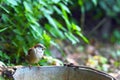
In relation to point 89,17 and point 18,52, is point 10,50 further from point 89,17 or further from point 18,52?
point 89,17

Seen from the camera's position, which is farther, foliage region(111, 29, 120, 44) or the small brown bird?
foliage region(111, 29, 120, 44)

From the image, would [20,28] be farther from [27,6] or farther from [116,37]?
[116,37]

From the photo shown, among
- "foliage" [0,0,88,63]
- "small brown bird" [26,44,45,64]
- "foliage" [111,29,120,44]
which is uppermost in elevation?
"foliage" [111,29,120,44]

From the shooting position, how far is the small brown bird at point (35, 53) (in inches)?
123

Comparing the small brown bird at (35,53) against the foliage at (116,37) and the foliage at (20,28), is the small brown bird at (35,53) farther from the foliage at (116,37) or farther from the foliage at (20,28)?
the foliage at (116,37)

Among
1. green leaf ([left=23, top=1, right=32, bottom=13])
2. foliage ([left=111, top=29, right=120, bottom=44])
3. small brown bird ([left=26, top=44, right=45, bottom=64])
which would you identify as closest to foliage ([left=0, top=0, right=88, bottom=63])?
green leaf ([left=23, top=1, right=32, bottom=13])

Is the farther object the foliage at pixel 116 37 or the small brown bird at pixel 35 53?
the foliage at pixel 116 37

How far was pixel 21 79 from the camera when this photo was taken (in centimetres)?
272

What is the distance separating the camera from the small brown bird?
10.3 feet

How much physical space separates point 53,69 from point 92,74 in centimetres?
26

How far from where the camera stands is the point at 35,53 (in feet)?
10.3

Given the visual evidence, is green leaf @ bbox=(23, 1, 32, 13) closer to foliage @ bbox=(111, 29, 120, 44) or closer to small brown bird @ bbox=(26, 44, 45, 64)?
small brown bird @ bbox=(26, 44, 45, 64)

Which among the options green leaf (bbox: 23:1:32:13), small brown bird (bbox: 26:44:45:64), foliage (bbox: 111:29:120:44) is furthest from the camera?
foliage (bbox: 111:29:120:44)

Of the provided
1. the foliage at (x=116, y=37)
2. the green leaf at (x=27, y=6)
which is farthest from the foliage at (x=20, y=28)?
the foliage at (x=116, y=37)
